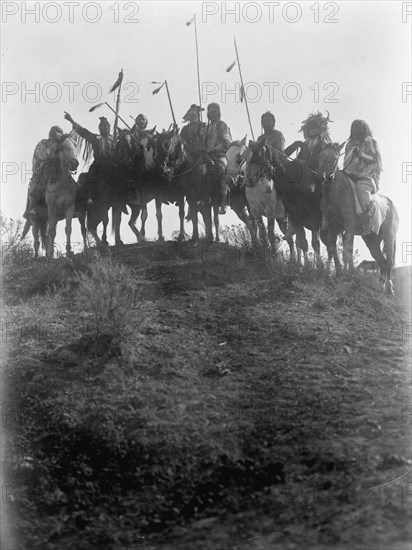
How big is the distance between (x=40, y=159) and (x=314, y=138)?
5.71m

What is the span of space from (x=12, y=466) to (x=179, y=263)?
8.65m

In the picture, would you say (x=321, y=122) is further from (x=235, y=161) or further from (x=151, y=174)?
(x=151, y=174)

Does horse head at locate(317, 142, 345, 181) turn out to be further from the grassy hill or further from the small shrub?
the small shrub

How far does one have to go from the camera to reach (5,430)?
948cm

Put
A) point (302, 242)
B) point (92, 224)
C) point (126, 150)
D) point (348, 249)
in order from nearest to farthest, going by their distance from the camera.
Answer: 1. point (348, 249)
2. point (302, 242)
3. point (126, 150)
4. point (92, 224)

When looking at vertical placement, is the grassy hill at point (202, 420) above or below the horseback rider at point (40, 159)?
below

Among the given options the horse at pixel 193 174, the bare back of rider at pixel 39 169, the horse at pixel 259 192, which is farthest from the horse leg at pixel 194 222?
the bare back of rider at pixel 39 169

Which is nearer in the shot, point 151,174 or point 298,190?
point 298,190

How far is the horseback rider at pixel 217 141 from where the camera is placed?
18.9m

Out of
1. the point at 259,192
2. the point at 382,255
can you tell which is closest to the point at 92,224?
the point at 259,192

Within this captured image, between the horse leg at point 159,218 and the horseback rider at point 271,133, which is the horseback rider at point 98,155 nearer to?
the horse leg at point 159,218

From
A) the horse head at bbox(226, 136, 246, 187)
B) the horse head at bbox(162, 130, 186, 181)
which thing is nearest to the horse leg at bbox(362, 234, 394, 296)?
the horse head at bbox(226, 136, 246, 187)

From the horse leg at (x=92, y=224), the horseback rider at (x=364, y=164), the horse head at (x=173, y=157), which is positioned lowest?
the horse leg at (x=92, y=224)

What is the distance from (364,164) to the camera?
53.1 ft
